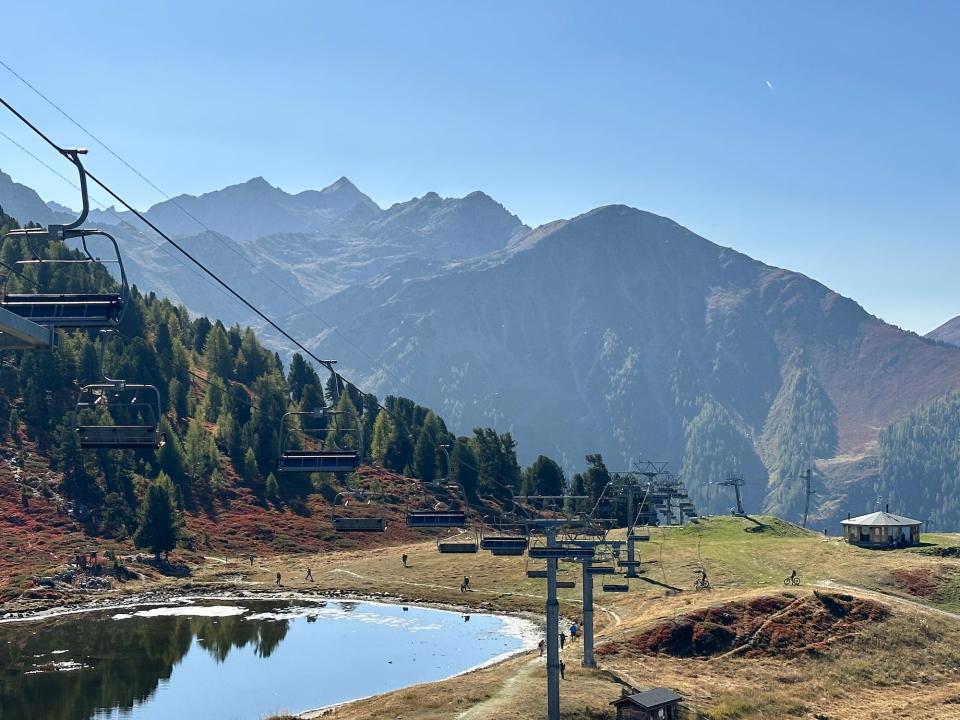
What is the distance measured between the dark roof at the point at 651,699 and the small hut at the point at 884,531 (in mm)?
68498

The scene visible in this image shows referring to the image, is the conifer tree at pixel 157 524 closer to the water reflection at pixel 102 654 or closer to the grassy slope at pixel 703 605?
the grassy slope at pixel 703 605

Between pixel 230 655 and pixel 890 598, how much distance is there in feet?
198

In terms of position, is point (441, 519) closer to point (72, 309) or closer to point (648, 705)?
point (648, 705)

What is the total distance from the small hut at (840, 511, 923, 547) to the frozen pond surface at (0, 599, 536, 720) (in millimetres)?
41489

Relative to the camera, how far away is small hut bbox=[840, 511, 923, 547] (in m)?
130

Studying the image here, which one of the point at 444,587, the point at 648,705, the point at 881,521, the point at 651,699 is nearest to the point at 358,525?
the point at 651,699

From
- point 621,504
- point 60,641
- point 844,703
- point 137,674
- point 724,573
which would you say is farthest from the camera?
point 621,504

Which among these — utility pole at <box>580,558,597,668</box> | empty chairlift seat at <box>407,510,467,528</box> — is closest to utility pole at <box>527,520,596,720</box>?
empty chairlift seat at <box>407,510,467,528</box>

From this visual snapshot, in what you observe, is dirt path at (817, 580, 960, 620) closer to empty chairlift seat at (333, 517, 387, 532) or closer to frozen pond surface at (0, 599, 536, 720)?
frozen pond surface at (0, 599, 536, 720)

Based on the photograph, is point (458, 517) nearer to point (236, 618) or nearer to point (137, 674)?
point (137, 674)

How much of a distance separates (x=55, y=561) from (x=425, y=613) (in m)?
53.9

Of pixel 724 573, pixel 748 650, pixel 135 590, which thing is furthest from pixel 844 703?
pixel 135 590

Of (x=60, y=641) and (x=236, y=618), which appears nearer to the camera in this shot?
(x=60, y=641)

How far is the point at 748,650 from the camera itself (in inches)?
3474
